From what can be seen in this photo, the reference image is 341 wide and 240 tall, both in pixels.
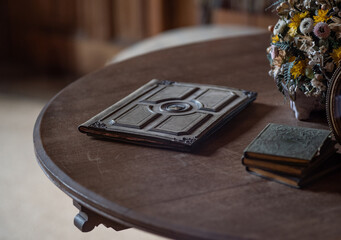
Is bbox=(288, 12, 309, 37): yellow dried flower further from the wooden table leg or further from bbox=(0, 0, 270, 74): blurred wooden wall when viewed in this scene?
bbox=(0, 0, 270, 74): blurred wooden wall

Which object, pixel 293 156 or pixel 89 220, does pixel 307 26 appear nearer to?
pixel 293 156

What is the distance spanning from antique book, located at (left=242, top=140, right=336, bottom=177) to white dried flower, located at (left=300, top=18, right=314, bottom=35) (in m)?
0.25

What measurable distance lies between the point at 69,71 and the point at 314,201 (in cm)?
353

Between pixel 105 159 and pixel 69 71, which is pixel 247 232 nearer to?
pixel 105 159

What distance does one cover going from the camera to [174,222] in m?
0.86

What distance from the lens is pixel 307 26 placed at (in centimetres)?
113

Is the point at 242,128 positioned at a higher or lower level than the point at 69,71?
higher

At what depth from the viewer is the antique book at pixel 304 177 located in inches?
37.5

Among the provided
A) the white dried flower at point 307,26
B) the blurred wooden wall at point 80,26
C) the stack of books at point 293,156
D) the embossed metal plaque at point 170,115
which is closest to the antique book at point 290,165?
the stack of books at point 293,156

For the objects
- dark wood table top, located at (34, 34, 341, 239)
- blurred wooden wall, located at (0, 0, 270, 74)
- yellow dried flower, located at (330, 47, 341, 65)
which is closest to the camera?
dark wood table top, located at (34, 34, 341, 239)

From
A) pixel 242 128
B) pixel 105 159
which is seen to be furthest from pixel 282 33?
pixel 105 159

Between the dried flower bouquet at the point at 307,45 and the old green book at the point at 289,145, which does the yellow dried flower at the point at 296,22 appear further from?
the old green book at the point at 289,145

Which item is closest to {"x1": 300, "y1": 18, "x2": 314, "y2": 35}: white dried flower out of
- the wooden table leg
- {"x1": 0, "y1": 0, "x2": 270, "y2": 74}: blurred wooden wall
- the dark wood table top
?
the dark wood table top

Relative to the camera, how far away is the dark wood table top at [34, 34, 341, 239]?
0.85m
